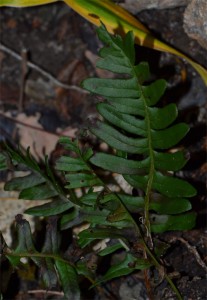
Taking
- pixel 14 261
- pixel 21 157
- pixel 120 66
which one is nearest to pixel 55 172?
pixel 21 157

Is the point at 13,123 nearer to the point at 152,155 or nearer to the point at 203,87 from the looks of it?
the point at 203,87

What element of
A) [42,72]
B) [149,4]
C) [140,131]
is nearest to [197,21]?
[149,4]

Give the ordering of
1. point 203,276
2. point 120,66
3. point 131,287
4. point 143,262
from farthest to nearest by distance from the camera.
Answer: point 131,287 → point 203,276 → point 143,262 → point 120,66

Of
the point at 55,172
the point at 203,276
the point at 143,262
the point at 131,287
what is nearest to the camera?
the point at 143,262

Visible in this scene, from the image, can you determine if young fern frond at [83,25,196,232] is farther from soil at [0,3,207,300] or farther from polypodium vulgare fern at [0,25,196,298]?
soil at [0,3,207,300]

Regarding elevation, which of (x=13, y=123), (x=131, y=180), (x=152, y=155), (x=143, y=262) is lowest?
(x=13, y=123)

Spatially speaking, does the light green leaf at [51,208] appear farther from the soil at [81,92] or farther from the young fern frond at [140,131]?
the soil at [81,92]

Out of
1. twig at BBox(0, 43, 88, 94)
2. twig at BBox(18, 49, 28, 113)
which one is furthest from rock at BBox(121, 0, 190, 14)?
twig at BBox(18, 49, 28, 113)

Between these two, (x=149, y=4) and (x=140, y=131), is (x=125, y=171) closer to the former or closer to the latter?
(x=140, y=131)
